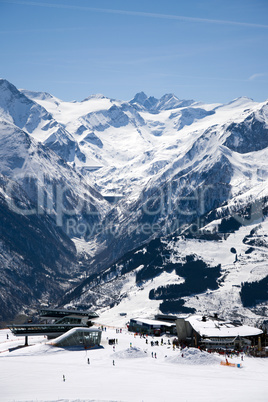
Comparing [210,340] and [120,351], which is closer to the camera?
[120,351]

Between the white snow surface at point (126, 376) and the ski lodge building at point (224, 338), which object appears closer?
the white snow surface at point (126, 376)

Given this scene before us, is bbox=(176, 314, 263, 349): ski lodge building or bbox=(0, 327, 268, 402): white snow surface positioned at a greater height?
bbox=(176, 314, 263, 349): ski lodge building

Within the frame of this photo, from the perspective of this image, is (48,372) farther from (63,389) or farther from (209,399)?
(209,399)

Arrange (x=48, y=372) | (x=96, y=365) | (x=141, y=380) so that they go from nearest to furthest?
(x=141, y=380) → (x=48, y=372) → (x=96, y=365)

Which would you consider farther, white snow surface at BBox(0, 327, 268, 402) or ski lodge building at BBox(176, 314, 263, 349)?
ski lodge building at BBox(176, 314, 263, 349)

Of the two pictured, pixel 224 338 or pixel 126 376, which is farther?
pixel 224 338

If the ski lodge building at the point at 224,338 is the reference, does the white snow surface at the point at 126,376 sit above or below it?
below

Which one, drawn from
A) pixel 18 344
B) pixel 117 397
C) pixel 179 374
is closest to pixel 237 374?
pixel 179 374

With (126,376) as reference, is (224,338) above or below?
above
